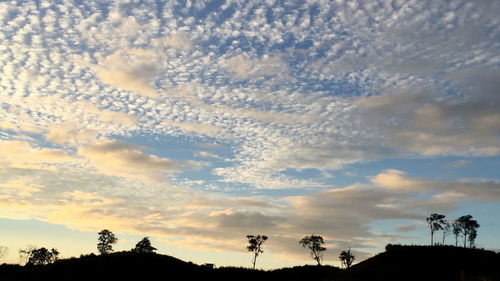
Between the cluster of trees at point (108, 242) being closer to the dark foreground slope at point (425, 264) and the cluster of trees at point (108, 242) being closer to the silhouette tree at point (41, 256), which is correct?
the silhouette tree at point (41, 256)

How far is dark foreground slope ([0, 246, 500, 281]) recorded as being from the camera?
35.3 meters

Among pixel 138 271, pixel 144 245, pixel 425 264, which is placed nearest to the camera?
pixel 425 264

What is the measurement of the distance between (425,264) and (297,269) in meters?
29.9

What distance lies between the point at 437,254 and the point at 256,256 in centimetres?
7774

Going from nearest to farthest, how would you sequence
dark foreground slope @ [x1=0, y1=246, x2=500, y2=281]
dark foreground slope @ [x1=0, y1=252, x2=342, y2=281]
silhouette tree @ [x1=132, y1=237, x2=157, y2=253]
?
dark foreground slope @ [x1=0, y1=246, x2=500, y2=281] < dark foreground slope @ [x1=0, y1=252, x2=342, y2=281] < silhouette tree @ [x1=132, y1=237, x2=157, y2=253]

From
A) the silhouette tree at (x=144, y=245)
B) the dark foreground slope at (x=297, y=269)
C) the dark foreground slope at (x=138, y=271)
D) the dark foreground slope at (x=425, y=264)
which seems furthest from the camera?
the silhouette tree at (x=144, y=245)

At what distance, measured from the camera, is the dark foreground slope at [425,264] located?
34438 millimetres

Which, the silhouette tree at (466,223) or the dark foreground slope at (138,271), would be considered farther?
the silhouette tree at (466,223)

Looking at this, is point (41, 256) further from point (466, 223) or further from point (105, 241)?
point (466, 223)

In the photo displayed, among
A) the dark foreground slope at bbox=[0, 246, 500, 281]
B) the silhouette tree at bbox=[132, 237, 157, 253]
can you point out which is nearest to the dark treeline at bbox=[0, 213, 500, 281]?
the dark foreground slope at bbox=[0, 246, 500, 281]

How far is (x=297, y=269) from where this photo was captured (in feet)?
211

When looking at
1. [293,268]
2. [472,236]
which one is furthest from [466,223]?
[293,268]

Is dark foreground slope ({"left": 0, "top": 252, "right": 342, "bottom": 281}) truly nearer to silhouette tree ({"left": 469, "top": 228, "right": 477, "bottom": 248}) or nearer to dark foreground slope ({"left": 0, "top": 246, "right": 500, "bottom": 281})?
dark foreground slope ({"left": 0, "top": 246, "right": 500, "bottom": 281})

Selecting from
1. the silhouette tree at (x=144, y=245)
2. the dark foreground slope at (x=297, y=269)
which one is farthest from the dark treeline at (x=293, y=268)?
the silhouette tree at (x=144, y=245)
